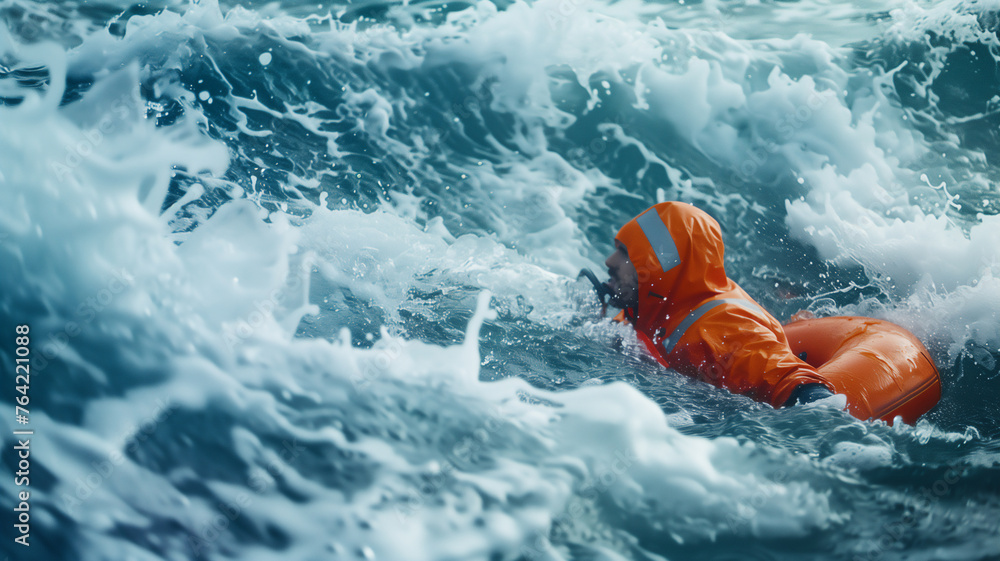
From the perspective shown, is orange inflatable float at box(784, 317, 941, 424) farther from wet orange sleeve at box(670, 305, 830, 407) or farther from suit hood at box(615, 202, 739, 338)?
suit hood at box(615, 202, 739, 338)

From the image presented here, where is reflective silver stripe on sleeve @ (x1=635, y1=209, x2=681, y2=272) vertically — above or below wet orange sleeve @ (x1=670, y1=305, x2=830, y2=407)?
above

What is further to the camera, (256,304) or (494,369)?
(494,369)

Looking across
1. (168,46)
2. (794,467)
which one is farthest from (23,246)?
(168,46)

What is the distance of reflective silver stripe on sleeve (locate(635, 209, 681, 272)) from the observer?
3.07 meters

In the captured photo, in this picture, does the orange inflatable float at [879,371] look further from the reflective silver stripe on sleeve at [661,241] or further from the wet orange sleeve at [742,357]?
the reflective silver stripe on sleeve at [661,241]

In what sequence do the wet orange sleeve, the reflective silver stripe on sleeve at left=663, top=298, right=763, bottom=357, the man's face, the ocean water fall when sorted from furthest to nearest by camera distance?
the man's face, the reflective silver stripe on sleeve at left=663, top=298, right=763, bottom=357, the wet orange sleeve, the ocean water

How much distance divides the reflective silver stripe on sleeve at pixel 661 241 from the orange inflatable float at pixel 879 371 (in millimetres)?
852

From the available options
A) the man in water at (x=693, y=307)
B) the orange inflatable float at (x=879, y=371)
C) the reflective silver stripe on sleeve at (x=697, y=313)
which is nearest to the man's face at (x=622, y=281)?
the man in water at (x=693, y=307)

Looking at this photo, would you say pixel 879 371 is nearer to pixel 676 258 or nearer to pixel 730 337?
pixel 730 337

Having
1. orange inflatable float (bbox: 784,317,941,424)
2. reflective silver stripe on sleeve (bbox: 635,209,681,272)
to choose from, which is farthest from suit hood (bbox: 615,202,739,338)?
orange inflatable float (bbox: 784,317,941,424)

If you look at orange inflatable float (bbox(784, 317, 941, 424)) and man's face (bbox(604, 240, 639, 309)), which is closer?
orange inflatable float (bbox(784, 317, 941, 424))

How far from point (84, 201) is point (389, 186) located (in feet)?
9.75

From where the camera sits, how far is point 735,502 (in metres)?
1.71

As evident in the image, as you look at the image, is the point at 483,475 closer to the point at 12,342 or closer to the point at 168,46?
the point at 12,342
